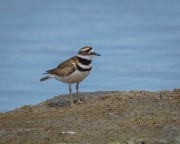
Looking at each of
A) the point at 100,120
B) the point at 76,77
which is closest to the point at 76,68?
the point at 76,77

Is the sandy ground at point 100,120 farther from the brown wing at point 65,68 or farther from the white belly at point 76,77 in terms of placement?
the brown wing at point 65,68

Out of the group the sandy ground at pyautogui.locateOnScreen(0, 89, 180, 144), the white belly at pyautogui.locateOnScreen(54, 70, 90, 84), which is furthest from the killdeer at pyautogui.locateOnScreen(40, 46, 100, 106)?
the sandy ground at pyautogui.locateOnScreen(0, 89, 180, 144)

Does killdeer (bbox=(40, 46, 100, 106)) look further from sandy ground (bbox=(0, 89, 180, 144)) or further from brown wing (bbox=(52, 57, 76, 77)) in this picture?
sandy ground (bbox=(0, 89, 180, 144))

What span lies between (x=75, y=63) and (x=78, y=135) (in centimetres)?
390

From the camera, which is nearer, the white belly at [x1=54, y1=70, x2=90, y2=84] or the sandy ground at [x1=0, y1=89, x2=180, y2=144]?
the sandy ground at [x1=0, y1=89, x2=180, y2=144]

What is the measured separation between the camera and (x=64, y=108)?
580 inches

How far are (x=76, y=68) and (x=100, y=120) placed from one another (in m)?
2.52

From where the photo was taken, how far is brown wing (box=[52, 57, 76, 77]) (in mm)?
14788

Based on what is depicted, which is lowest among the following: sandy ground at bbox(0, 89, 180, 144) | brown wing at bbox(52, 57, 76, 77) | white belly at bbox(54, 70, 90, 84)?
sandy ground at bbox(0, 89, 180, 144)

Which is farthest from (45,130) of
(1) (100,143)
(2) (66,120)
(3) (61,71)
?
(3) (61,71)

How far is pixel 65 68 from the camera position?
14.9 metres

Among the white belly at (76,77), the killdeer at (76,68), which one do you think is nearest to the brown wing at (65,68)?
the killdeer at (76,68)

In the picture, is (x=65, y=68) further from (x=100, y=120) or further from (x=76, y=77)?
(x=100, y=120)

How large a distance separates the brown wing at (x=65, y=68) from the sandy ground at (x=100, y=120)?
2.90 feet
